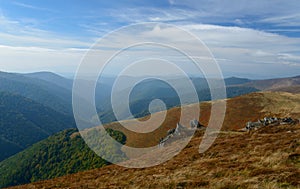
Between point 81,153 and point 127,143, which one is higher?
point 127,143

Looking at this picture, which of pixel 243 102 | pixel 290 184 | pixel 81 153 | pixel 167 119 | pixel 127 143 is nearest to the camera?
pixel 290 184

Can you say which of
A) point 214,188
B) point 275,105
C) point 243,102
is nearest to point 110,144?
point 243,102

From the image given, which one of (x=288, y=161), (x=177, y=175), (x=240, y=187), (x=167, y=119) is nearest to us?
(x=240, y=187)

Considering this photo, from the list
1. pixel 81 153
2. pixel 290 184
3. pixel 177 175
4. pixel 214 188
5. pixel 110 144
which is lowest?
pixel 81 153

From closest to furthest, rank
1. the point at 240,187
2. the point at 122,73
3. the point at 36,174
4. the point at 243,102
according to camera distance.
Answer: the point at 240,187
the point at 122,73
the point at 243,102
the point at 36,174

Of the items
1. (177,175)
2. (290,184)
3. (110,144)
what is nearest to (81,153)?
(110,144)

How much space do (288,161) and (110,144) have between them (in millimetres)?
128763

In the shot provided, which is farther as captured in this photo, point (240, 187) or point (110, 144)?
point (110, 144)

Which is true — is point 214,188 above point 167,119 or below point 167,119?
above

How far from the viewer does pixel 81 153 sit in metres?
180

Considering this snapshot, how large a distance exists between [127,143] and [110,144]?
798 inches

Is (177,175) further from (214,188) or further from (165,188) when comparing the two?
(214,188)

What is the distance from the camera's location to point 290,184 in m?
18.0

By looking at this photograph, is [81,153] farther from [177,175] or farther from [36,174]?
[177,175]
